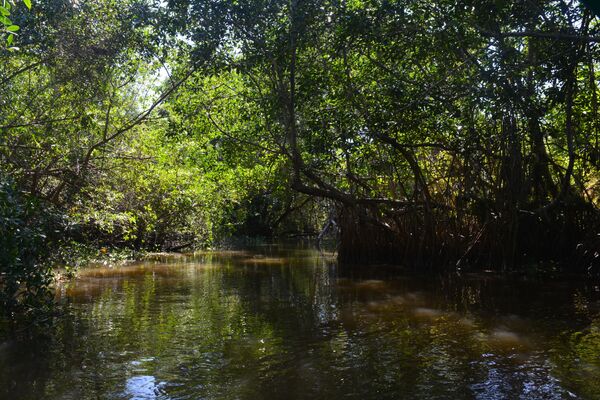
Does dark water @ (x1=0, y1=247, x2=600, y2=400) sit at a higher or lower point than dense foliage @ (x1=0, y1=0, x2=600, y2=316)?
lower

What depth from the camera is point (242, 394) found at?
416cm

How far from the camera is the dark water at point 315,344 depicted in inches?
170

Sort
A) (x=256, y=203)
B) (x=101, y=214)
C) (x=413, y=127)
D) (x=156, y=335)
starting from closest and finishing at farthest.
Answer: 1. (x=156, y=335)
2. (x=413, y=127)
3. (x=101, y=214)
4. (x=256, y=203)

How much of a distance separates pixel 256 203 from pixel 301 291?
19.1 meters

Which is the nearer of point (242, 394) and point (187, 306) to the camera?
point (242, 394)

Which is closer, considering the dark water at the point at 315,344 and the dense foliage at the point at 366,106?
the dark water at the point at 315,344

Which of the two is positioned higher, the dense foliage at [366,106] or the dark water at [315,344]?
the dense foliage at [366,106]

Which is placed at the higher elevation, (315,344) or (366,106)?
(366,106)

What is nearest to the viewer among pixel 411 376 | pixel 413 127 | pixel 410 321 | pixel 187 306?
pixel 411 376

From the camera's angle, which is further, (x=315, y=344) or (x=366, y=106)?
(x=366, y=106)

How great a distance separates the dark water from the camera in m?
4.31

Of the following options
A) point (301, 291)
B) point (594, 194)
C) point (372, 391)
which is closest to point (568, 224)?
point (594, 194)

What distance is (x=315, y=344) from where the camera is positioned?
18.6ft

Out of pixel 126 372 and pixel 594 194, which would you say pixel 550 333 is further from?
pixel 594 194
